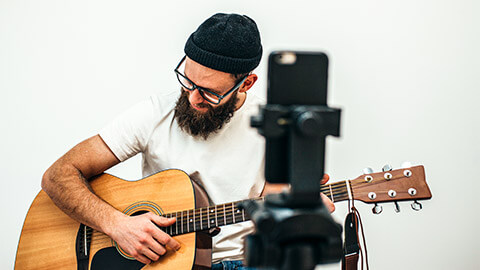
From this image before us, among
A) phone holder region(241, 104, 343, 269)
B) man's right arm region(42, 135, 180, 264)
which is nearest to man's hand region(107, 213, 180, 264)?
man's right arm region(42, 135, 180, 264)

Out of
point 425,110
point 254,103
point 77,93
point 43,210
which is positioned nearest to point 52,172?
point 43,210

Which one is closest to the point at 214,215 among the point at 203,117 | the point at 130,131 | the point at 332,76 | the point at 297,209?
the point at 203,117

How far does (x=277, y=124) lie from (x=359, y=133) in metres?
1.50

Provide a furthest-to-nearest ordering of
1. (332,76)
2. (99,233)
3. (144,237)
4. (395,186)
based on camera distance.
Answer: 1. (332,76)
2. (99,233)
3. (144,237)
4. (395,186)

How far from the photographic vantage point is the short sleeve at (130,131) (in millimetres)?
1540

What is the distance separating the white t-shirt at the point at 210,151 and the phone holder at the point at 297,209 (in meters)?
0.95

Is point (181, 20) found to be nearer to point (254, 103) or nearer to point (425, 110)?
point (254, 103)

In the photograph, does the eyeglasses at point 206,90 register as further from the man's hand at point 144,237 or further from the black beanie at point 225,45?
the man's hand at point 144,237

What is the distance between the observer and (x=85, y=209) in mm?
1444

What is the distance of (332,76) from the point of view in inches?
78.5

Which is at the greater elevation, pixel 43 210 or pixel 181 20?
pixel 181 20

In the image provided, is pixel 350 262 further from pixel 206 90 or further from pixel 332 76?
pixel 332 76

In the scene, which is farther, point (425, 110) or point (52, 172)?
point (425, 110)

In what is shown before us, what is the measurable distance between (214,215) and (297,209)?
0.83 metres
